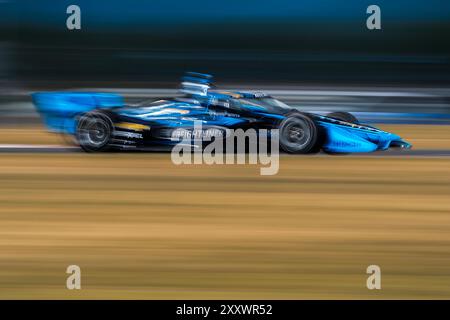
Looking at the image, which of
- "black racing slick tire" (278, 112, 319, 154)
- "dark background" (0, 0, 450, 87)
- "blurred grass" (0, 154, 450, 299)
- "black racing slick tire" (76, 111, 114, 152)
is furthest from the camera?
"dark background" (0, 0, 450, 87)

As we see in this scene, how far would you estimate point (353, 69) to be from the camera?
14.5 metres

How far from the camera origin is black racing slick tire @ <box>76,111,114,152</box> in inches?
301

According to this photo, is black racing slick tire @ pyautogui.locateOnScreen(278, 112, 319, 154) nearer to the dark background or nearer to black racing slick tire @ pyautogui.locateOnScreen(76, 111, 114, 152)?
black racing slick tire @ pyautogui.locateOnScreen(76, 111, 114, 152)

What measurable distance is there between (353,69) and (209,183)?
8661mm

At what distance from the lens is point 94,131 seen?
7793 millimetres

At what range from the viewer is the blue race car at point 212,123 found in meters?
7.42

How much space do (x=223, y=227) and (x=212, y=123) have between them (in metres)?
2.55

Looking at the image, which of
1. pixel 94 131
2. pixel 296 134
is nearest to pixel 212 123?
pixel 296 134

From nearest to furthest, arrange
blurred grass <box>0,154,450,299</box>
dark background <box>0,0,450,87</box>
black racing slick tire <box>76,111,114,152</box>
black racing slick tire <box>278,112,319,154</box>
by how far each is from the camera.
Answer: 1. blurred grass <box>0,154,450,299</box>
2. black racing slick tire <box>278,112,319,154</box>
3. black racing slick tire <box>76,111,114,152</box>
4. dark background <box>0,0,450,87</box>

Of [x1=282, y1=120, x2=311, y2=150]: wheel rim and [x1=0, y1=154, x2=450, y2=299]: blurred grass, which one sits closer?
[x1=0, y1=154, x2=450, y2=299]: blurred grass

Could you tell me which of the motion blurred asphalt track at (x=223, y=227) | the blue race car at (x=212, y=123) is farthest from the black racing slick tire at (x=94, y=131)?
the motion blurred asphalt track at (x=223, y=227)

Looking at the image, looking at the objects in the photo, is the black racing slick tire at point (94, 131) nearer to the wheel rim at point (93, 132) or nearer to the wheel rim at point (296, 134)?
the wheel rim at point (93, 132)

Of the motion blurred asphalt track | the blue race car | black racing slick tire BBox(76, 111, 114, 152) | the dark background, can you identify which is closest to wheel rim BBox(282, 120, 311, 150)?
the blue race car

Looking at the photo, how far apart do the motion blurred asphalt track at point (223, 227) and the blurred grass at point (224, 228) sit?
0.04 feet
